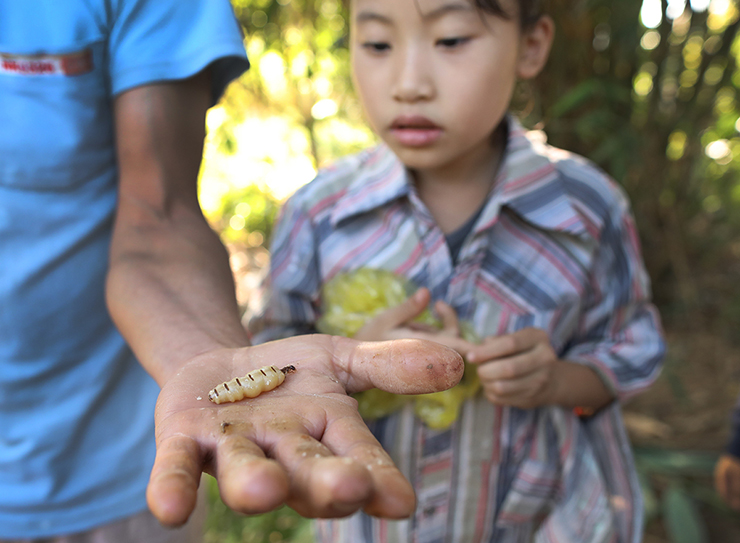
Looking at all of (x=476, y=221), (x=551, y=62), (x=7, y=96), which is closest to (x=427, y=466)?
(x=476, y=221)

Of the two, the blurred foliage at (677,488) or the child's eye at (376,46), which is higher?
the child's eye at (376,46)

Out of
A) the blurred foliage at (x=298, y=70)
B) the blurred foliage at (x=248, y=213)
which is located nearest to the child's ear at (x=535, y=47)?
the blurred foliage at (x=298, y=70)

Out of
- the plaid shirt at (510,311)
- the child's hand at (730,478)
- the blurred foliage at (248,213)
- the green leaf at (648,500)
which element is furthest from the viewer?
the blurred foliage at (248,213)

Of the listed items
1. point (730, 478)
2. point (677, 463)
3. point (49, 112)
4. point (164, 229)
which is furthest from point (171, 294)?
point (677, 463)

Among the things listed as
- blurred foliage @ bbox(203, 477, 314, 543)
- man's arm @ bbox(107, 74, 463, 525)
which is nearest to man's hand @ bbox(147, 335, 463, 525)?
man's arm @ bbox(107, 74, 463, 525)

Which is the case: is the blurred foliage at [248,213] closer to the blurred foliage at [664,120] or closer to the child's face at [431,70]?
the blurred foliage at [664,120]

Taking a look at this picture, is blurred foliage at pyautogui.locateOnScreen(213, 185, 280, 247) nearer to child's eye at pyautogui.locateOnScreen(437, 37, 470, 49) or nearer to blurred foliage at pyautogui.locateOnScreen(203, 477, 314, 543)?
blurred foliage at pyautogui.locateOnScreen(203, 477, 314, 543)
